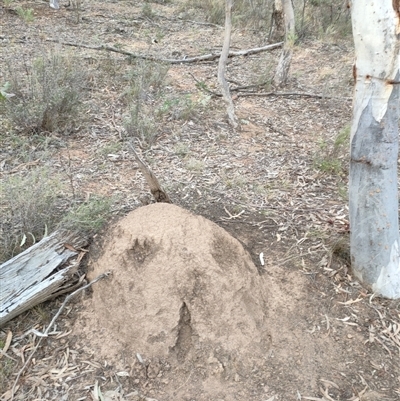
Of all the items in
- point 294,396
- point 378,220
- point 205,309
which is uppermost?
point 378,220

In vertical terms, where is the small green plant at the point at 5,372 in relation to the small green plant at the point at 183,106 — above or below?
below

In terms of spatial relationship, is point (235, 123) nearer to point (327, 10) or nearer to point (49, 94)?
point (49, 94)

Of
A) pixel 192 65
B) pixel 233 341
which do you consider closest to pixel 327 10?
pixel 192 65

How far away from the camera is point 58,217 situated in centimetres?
309

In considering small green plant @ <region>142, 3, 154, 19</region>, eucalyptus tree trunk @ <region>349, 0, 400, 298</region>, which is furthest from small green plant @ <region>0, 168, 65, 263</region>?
small green plant @ <region>142, 3, 154, 19</region>

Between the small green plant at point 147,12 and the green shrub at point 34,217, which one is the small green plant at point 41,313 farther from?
the small green plant at point 147,12

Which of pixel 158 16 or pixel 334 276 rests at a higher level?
pixel 158 16

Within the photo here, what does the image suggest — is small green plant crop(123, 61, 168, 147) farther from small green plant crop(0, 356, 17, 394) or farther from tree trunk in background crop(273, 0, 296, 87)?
small green plant crop(0, 356, 17, 394)

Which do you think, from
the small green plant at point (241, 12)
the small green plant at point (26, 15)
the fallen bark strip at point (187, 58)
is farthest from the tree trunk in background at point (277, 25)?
the small green plant at point (26, 15)

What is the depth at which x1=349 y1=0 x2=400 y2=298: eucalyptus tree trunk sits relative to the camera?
2072 millimetres

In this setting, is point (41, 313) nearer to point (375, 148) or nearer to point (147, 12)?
point (375, 148)

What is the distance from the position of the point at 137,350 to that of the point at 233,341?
490 millimetres

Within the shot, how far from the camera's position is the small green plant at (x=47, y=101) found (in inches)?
174

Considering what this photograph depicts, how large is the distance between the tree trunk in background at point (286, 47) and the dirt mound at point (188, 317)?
14.1 feet
